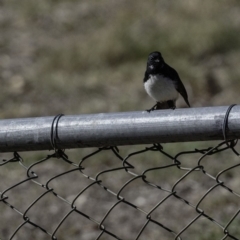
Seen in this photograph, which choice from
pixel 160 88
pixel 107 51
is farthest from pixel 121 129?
pixel 107 51

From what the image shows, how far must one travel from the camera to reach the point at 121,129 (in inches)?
80.4

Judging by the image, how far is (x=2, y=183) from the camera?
5605mm

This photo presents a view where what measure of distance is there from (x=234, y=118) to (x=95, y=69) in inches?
235

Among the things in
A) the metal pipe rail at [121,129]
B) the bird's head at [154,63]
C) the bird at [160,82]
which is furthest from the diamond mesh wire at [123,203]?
the metal pipe rail at [121,129]

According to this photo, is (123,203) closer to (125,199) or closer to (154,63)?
(125,199)

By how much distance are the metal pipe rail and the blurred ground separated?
12.5 ft

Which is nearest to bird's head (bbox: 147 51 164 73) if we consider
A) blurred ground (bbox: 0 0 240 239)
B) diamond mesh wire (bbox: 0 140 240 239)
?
diamond mesh wire (bbox: 0 140 240 239)

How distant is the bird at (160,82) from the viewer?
3963 millimetres

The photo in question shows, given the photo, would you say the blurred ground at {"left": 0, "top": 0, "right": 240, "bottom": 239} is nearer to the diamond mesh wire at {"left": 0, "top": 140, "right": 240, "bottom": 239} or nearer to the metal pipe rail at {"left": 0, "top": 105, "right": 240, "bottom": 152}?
the diamond mesh wire at {"left": 0, "top": 140, "right": 240, "bottom": 239}

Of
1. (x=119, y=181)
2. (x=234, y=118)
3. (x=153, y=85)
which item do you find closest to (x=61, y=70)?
(x=119, y=181)

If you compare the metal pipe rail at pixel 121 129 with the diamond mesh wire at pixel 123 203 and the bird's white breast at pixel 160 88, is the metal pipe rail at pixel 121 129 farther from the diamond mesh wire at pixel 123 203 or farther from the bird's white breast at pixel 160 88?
the diamond mesh wire at pixel 123 203

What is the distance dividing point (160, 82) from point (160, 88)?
2.6 inches

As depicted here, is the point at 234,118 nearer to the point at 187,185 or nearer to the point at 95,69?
the point at 187,185

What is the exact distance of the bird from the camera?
13.0 feet
